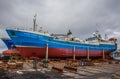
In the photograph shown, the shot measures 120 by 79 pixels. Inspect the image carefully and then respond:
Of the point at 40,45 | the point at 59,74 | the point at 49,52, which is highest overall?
the point at 40,45

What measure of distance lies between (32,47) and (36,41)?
1.72 metres

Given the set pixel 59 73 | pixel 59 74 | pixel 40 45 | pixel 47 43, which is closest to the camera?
pixel 59 74

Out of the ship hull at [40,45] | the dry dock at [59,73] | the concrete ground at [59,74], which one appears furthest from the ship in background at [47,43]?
the concrete ground at [59,74]

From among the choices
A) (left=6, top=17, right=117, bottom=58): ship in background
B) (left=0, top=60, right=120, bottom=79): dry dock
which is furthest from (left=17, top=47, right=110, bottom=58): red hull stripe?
(left=0, top=60, right=120, bottom=79): dry dock

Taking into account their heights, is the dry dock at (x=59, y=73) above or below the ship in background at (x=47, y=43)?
below

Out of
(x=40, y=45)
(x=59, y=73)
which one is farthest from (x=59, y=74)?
(x=40, y=45)

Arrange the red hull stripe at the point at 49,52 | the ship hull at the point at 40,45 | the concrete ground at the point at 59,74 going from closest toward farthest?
the concrete ground at the point at 59,74 < the ship hull at the point at 40,45 < the red hull stripe at the point at 49,52

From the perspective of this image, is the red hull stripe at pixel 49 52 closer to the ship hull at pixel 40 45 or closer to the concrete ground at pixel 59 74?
the ship hull at pixel 40 45

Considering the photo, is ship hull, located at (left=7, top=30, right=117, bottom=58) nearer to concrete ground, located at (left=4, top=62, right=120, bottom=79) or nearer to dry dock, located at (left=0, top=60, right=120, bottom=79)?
dry dock, located at (left=0, top=60, right=120, bottom=79)

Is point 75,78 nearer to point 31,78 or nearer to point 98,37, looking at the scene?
point 31,78

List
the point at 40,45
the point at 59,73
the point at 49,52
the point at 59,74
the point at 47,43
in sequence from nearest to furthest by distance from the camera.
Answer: the point at 59,74
the point at 59,73
the point at 40,45
the point at 47,43
the point at 49,52

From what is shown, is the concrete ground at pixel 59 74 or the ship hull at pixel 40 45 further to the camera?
the ship hull at pixel 40 45

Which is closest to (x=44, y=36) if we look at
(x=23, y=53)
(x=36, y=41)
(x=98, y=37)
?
(x=36, y=41)

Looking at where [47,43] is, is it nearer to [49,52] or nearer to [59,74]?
[49,52]
